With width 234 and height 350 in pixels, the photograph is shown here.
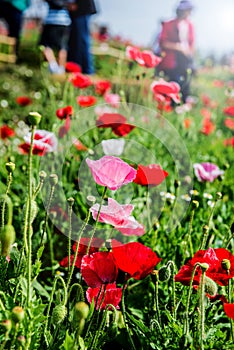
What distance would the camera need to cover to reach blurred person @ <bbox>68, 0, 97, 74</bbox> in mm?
5109

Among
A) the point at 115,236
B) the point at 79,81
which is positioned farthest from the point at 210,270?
the point at 79,81

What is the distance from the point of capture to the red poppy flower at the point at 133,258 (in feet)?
3.56

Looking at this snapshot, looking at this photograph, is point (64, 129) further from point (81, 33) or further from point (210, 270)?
point (81, 33)

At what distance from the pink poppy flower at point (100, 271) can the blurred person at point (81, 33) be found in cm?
433

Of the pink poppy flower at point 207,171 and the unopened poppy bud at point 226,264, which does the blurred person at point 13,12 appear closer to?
the pink poppy flower at point 207,171

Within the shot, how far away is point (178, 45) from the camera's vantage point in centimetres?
393

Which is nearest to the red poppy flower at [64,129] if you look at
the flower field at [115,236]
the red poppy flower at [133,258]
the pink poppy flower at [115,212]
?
the flower field at [115,236]

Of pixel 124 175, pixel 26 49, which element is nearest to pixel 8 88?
pixel 26 49

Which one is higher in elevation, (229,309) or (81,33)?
(229,309)

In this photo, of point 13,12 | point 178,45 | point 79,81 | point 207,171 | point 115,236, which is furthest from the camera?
point 13,12

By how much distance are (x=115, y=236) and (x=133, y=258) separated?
2.27ft

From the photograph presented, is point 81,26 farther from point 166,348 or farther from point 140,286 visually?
point 166,348

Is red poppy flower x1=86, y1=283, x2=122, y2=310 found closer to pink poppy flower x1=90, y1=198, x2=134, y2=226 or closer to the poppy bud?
pink poppy flower x1=90, y1=198, x2=134, y2=226

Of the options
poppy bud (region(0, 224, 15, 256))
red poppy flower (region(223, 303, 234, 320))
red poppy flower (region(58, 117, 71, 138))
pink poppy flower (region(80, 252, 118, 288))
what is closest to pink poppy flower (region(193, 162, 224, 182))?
red poppy flower (region(58, 117, 71, 138))
